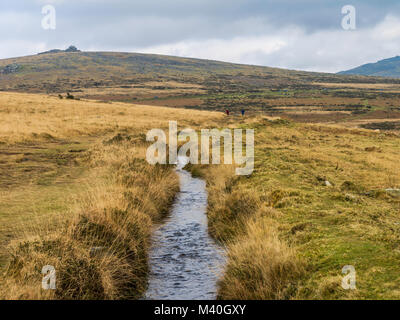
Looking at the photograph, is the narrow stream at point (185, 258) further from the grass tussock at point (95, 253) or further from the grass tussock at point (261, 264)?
the grass tussock at point (261, 264)

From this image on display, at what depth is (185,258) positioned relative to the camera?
11984 millimetres

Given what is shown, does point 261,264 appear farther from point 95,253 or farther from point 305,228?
point 95,253

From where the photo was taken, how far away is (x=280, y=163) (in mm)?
22156

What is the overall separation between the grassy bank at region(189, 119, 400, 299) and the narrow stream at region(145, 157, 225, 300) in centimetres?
51

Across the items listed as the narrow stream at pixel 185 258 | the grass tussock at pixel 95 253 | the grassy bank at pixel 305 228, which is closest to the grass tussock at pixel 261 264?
the grassy bank at pixel 305 228

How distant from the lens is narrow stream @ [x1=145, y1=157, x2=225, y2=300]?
9.91 meters

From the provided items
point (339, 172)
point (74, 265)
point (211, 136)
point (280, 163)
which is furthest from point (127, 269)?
point (211, 136)

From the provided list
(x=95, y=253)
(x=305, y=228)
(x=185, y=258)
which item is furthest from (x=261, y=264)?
(x=185, y=258)

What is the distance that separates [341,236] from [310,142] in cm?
2647

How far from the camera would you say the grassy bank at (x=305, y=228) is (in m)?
8.18

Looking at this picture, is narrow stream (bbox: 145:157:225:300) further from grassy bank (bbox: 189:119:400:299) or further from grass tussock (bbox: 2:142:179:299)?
grassy bank (bbox: 189:119:400:299)

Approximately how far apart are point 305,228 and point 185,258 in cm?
315
